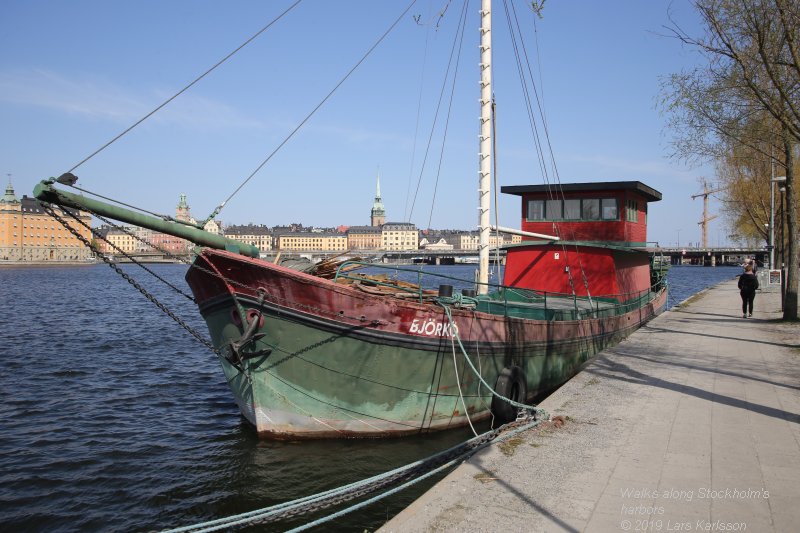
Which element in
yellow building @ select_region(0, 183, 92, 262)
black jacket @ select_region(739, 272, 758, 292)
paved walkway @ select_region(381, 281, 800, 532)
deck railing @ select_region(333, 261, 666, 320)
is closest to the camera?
paved walkway @ select_region(381, 281, 800, 532)

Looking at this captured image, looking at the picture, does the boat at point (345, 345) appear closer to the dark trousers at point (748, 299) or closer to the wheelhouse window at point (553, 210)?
the wheelhouse window at point (553, 210)

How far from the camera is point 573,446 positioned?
7.12 m

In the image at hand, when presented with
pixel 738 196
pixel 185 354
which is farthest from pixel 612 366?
pixel 738 196

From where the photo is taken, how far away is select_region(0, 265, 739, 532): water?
27.3ft

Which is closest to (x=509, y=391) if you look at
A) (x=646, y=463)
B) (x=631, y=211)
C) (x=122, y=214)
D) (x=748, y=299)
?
(x=646, y=463)

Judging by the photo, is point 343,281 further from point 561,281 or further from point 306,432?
point 561,281

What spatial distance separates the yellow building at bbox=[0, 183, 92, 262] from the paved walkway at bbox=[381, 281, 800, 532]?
150631 millimetres

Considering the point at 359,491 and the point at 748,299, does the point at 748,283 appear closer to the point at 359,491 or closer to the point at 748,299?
the point at 748,299

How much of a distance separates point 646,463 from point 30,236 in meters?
169

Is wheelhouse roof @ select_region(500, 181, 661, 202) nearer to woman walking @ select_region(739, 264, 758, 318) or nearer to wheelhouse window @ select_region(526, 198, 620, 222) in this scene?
wheelhouse window @ select_region(526, 198, 620, 222)

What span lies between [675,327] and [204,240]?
14.9m

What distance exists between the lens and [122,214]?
27.6ft

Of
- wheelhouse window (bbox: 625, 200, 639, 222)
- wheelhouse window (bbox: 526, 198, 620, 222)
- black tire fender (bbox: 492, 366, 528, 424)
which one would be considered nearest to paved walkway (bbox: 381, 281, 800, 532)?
black tire fender (bbox: 492, 366, 528, 424)

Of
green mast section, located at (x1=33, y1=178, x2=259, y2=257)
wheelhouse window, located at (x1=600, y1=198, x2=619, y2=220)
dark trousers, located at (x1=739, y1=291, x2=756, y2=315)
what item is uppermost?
wheelhouse window, located at (x1=600, y1=198, x2=619, y2=220)
